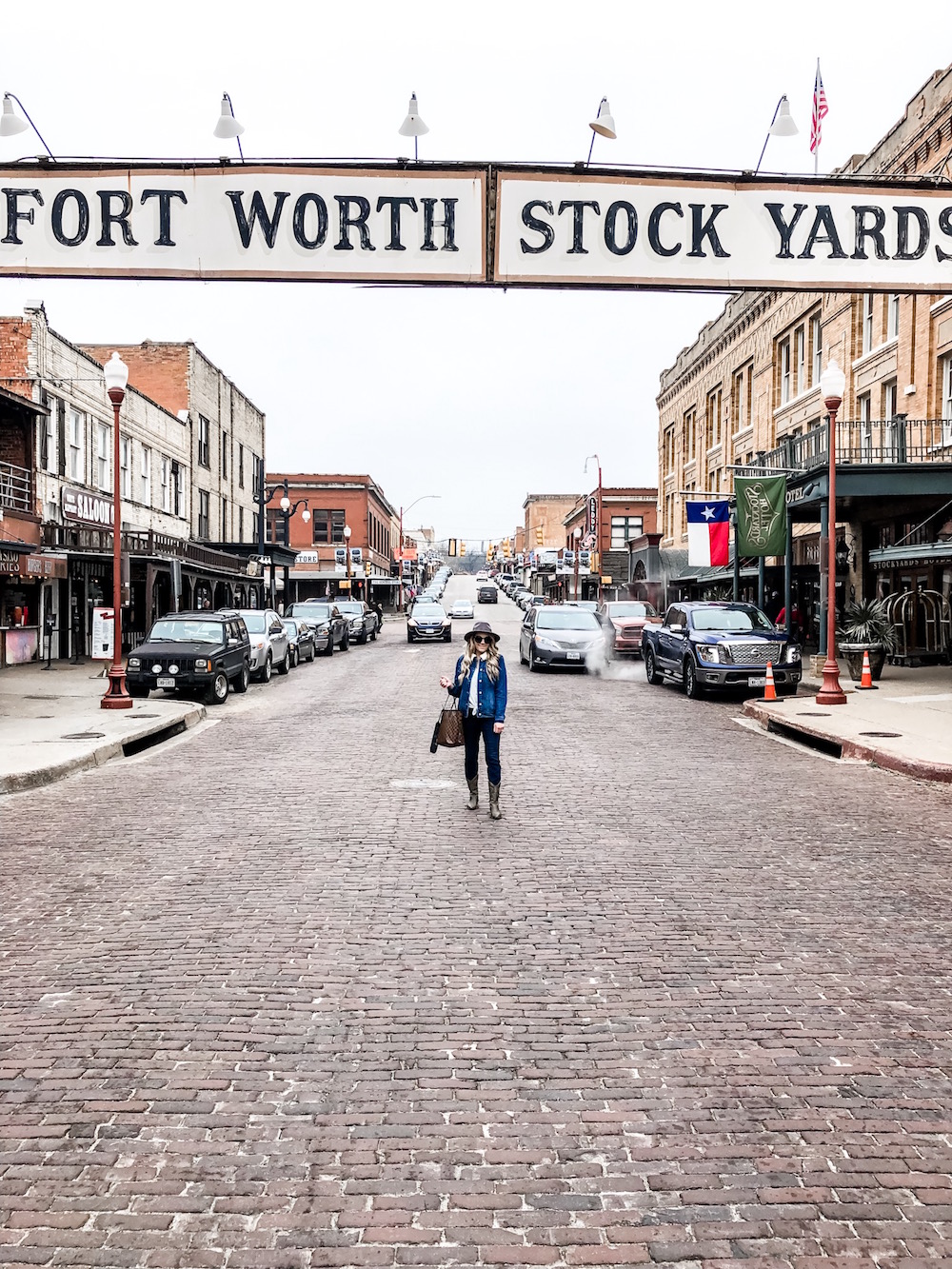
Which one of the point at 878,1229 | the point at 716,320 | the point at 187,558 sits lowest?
the point at 878,1229

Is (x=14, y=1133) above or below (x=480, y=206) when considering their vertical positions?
below

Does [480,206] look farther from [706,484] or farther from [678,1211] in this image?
[706,484]

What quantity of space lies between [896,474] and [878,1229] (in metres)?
20.6

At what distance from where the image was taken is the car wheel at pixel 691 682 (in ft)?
68.7

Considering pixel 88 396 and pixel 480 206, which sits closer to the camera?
pixel 480 206

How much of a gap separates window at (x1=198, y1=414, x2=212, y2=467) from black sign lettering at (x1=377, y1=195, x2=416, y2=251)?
39713 millimetres

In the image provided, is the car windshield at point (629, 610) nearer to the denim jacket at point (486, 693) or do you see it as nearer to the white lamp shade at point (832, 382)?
the white lamp shade at point (832, 382)

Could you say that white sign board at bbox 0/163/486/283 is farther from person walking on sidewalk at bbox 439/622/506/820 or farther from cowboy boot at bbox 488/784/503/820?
cowboy boot at bbox 488/784/503/820

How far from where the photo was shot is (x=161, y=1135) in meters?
3.75

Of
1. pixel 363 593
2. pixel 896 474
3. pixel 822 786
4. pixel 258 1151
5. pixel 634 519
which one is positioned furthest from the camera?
pixel 634 519

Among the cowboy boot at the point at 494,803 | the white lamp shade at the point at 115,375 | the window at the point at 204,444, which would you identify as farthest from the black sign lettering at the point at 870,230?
the window at the point at 204,444

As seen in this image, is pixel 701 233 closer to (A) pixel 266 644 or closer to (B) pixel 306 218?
(B) pixel 306 218

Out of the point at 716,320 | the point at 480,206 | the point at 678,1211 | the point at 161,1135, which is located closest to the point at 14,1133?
the point at 161,1135

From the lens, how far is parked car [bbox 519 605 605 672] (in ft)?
89.6
